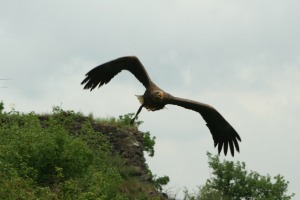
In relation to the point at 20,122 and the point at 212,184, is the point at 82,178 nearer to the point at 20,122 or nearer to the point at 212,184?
the point at 20,122

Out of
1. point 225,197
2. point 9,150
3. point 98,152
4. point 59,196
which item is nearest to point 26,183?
point 59,196

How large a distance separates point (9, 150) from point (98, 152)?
652cm

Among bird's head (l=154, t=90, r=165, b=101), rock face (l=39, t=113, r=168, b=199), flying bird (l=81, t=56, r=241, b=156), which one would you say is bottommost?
bird's head (l=154, t=90, r=165, b=101)

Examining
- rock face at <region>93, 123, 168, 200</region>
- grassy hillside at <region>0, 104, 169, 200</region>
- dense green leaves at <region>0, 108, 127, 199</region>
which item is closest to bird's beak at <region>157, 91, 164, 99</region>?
grassy hillside at <region>0, 104, 169, 200</region>

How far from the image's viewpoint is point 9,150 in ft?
111

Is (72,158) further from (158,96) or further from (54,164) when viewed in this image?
(158,96)

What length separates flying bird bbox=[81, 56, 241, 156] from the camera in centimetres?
2298

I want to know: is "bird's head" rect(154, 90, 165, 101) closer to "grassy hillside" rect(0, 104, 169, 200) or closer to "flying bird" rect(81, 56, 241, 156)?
"flying bird" rect(81, 56, 241, 156)

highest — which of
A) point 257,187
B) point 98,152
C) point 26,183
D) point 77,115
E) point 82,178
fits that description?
point 257,187

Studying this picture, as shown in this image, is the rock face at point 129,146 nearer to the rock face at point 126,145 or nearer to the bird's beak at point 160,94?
the rock face at point 126,145

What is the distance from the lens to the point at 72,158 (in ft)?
114

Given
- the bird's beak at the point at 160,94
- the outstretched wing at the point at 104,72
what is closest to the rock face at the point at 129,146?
the outstretched wing at the point at 104,72

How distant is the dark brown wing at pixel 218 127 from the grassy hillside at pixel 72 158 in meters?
5.18

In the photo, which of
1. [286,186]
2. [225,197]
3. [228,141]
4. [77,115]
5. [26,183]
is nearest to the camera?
[228,141]
